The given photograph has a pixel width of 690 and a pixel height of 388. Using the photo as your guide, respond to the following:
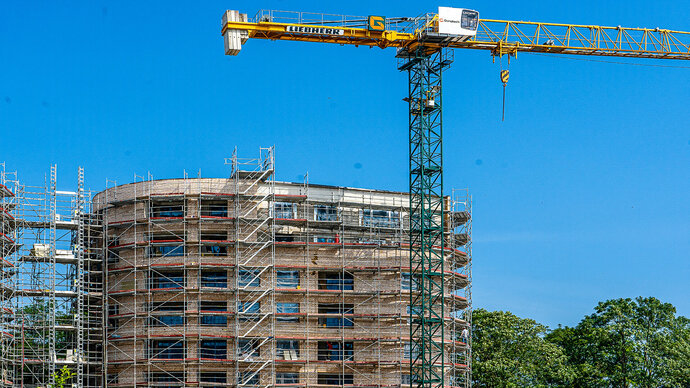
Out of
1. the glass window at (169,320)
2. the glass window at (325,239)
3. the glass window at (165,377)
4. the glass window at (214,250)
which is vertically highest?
the glass window at (325,239)

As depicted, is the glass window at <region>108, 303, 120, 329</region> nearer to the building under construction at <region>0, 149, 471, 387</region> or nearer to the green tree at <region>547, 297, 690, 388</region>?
the building under construction at <region>0, 149, 471, 387</region>

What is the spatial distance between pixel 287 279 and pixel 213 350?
28.9 feet

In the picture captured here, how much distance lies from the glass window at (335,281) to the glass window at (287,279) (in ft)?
7.37

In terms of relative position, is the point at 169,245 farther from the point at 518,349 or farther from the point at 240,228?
the point at 518,349

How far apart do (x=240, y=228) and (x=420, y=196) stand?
15908 millimetres

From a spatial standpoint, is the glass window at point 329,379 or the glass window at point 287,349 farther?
the glass window at point 329,379

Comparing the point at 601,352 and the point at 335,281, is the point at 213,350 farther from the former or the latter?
the point at 601,352

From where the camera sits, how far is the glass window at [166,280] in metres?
87.9

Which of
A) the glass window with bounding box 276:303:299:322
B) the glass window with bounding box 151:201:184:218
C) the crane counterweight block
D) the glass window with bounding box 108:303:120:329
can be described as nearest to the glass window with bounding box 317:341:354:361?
the glass window with bounding box 276:303:299:322

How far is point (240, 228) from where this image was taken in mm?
88250

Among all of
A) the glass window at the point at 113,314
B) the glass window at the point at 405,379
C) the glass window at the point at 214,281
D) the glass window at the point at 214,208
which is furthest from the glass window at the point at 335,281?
the glass window at the point at 113,314

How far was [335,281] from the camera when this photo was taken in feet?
294

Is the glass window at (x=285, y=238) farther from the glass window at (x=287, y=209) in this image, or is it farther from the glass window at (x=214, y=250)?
the glass window at (x=214, y=250)

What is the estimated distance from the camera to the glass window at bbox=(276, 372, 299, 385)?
86.7 m
